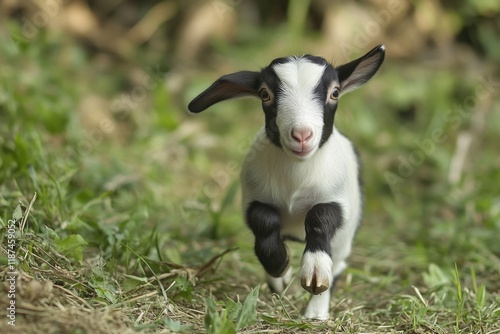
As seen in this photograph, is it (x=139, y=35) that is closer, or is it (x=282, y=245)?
(x=282, y=245)

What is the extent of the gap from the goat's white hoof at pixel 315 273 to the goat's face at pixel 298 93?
0.53m

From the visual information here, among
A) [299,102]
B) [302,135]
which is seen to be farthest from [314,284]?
[299,102]

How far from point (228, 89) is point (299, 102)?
0.57 m

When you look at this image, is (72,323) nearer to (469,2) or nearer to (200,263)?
(200,263)

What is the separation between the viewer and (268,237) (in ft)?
13.3

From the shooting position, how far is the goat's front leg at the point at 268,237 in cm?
404

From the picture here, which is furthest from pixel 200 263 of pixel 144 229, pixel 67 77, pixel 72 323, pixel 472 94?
pixel 472 94

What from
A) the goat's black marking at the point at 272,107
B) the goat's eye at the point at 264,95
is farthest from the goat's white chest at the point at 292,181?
the goat's eye at the point at 264,95

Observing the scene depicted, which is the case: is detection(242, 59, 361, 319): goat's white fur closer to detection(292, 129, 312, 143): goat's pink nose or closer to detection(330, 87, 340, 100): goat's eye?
detection(292, 129, 312, 143): goat's pink nose

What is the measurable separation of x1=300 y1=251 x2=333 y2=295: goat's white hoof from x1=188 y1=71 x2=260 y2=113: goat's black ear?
99 centimetres

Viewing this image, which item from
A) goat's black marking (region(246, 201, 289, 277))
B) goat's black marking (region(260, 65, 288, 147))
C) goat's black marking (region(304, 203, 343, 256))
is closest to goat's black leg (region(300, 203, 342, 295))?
goat's black marking (region(304, 203, 343, 256))

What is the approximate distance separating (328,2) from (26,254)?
22.8ft

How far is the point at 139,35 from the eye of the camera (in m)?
10.1

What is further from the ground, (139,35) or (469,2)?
(469,2)
